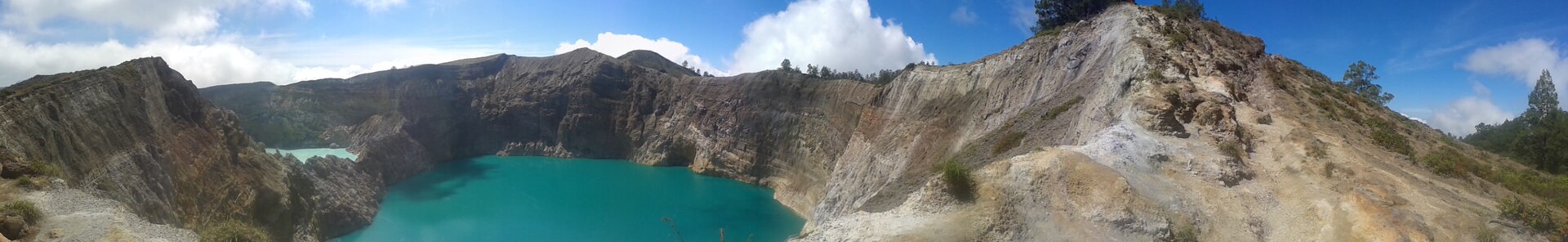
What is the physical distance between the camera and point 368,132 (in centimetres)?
4912

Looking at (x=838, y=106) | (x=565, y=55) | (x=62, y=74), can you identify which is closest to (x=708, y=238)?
(x=838, y=106)

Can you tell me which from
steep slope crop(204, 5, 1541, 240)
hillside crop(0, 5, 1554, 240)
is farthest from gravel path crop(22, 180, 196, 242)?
steep slope crop(204, 5, 1541, 240)

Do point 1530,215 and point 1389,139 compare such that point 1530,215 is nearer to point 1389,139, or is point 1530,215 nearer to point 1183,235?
point 1183,235

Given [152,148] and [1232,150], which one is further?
[152,148]

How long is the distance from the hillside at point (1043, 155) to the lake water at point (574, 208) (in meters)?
1.83

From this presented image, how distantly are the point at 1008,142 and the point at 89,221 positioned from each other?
17692 mm

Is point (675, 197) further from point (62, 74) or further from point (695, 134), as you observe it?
point (62, 74)

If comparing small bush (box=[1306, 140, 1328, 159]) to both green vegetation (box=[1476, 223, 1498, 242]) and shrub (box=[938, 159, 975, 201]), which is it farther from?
shrub (box=[938, 159, 975, 201])

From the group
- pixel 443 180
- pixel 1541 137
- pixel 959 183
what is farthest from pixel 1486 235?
pixel 443 180

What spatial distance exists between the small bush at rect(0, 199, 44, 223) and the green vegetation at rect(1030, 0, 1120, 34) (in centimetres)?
3219

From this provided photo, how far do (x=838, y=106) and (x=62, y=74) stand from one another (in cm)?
3101

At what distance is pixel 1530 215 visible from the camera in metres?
7.58

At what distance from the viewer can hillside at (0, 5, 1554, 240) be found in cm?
873

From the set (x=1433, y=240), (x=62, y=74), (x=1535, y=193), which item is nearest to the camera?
(x=1433, y=240)
